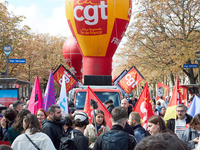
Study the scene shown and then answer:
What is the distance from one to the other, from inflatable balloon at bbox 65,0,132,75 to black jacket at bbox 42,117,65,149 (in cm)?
1253

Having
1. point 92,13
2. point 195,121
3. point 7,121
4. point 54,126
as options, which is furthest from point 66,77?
point 195,121

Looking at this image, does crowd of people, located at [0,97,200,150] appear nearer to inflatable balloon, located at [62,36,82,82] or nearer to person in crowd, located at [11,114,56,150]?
person in crowd, located at [11,114,56,150]

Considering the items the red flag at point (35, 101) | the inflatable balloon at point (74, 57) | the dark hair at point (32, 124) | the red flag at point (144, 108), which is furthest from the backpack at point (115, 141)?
the inflatable balloon at point (74, 57)

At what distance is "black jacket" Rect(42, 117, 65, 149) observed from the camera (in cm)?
501

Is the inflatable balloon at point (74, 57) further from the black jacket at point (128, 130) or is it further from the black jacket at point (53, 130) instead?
the black jacket at point (128, 130)

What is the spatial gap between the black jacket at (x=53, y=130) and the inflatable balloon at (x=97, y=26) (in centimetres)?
1253

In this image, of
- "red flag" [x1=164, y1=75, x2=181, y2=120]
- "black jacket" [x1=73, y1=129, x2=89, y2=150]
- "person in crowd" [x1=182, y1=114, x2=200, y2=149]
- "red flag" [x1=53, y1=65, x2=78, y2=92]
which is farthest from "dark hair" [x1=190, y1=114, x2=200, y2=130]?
"red flag" [x1=53, y1=65, x2=78, y2=92]

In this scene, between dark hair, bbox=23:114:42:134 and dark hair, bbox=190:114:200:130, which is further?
dark hair, bbox=190:114:200:130

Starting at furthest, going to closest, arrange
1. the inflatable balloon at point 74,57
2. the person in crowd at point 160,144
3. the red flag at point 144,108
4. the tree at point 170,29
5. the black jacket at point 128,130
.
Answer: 1. the inflatable balloon at point 74,57
2. the tree at point 170,29
3. the red flag at point 144,108
4. the black jacket at point 128,130
5. the person in crowd at point 160,144

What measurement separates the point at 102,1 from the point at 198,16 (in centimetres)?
914

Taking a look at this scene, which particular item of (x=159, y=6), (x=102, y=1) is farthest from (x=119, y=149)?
(x=159, y=6)

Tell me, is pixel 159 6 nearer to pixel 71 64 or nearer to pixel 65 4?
pixel 65 4

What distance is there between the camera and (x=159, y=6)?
21891 millimetres

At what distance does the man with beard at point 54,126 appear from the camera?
5023mm
